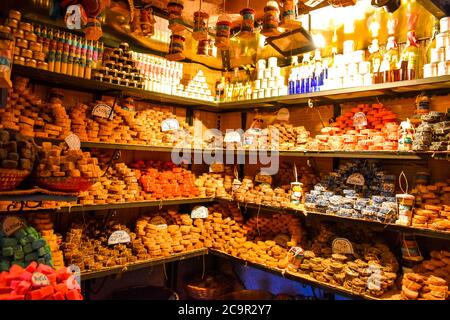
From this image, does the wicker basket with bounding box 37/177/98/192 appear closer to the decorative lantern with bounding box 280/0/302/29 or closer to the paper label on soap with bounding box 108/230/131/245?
the paper label on soap with bounding box 108/230/131/245

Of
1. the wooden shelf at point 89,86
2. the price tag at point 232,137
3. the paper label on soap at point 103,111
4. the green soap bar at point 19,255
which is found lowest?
the green soap bar at point 19,255

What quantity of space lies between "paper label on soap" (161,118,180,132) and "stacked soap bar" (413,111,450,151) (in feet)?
8.33

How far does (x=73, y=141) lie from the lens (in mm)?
3195

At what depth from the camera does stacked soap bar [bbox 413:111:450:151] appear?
2631 mm

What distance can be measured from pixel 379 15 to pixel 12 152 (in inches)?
129

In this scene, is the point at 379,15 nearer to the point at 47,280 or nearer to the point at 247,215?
the point at 247,215

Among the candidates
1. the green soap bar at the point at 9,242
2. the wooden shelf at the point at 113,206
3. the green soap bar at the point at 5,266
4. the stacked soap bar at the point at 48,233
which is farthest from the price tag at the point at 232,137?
the green soap bar at the point at 5,266

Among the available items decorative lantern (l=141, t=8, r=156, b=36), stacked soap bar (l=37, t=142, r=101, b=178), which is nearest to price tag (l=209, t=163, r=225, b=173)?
decorative lantern (l=141, t=8, r=156, b=36)

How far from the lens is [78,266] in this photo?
3080 mm

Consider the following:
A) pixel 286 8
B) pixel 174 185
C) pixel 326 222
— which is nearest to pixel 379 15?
pixel 286 8

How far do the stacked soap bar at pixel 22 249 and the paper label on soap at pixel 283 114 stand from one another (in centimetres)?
299

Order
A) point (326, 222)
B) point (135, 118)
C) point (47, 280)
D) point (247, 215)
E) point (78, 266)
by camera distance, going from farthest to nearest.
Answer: point (247, 215)
point (135, 118)
point (326, 222)
point (78, 266)
point (47, 280)

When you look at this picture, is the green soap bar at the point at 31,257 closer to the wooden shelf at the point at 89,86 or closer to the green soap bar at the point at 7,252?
the green soap bar at the point at 7,252

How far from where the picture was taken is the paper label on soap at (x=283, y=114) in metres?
4.28
